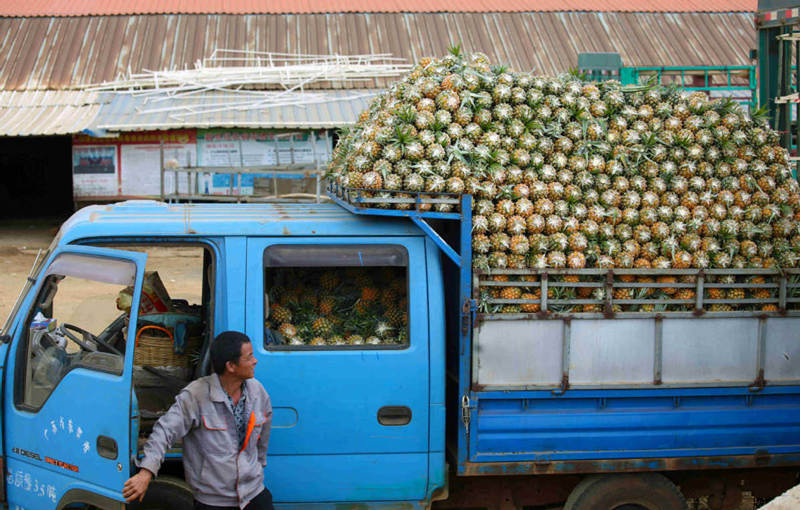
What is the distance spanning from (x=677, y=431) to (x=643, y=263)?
3.14 ft

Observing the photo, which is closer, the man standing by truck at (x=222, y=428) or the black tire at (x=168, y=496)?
the man standing by truck at (x=222, y=428)

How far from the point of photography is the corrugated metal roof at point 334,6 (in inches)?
803

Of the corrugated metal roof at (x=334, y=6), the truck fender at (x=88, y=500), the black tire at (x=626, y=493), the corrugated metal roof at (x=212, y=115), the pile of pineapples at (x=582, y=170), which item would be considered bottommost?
the black tire at (x=626, y=493)

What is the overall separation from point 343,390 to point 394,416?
311mm

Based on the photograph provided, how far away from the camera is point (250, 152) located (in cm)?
1689

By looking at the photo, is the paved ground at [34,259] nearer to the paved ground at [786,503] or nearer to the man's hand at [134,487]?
the man's hand at [134,487]

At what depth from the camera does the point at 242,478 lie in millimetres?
3514

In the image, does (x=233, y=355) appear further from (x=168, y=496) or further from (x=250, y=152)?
(x=250, y=152)

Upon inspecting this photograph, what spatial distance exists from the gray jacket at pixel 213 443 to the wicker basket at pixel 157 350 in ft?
3.14

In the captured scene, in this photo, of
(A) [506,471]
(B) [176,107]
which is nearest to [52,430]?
(A) [506,471]

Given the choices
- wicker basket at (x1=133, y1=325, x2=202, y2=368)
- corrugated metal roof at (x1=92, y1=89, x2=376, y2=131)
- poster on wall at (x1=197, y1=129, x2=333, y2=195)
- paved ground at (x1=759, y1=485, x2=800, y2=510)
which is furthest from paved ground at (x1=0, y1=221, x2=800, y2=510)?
paved ground at (x1=759, y1=485, x2=800, y2=510)

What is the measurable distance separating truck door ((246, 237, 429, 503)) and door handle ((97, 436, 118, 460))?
80cm

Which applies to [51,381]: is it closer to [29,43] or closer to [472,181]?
[472,181]

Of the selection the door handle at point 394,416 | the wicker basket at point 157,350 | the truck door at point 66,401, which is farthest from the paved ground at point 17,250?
the door handle at point 394,416
